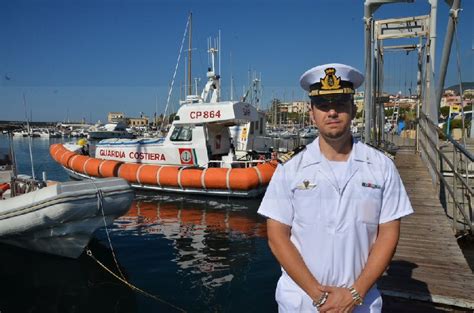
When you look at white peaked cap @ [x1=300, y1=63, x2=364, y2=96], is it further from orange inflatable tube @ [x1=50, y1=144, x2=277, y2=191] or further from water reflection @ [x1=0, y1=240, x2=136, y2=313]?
orange inflatable tube @ [x1=50, y1=144, x2=277, y2=191]

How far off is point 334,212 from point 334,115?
437mm

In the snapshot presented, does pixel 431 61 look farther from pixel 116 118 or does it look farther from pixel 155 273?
pixel 116 118

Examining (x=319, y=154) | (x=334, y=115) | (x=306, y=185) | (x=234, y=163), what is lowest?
(x=234, y=163)

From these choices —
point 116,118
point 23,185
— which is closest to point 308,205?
point 23,185

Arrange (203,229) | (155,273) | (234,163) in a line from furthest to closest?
(234,163), (203,229), (155,273)

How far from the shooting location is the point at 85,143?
16359 mm

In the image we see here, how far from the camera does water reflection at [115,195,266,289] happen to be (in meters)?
6.16

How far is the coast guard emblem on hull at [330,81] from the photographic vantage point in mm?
1781

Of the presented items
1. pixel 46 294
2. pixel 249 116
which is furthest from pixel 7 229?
pixel 249 116

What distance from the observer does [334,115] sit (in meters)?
1.78

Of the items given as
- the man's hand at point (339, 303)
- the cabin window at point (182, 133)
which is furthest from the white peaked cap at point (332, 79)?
the cabin window at point (182, 133)

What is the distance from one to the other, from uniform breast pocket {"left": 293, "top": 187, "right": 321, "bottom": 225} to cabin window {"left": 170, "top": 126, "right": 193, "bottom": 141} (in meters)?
11.6

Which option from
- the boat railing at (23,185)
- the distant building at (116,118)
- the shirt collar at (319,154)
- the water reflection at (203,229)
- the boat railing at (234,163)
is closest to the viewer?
the shirt collar at (319,154)

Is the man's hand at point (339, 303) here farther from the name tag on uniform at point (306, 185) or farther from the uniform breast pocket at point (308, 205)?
the name tag on uniform at point (306, 185)
